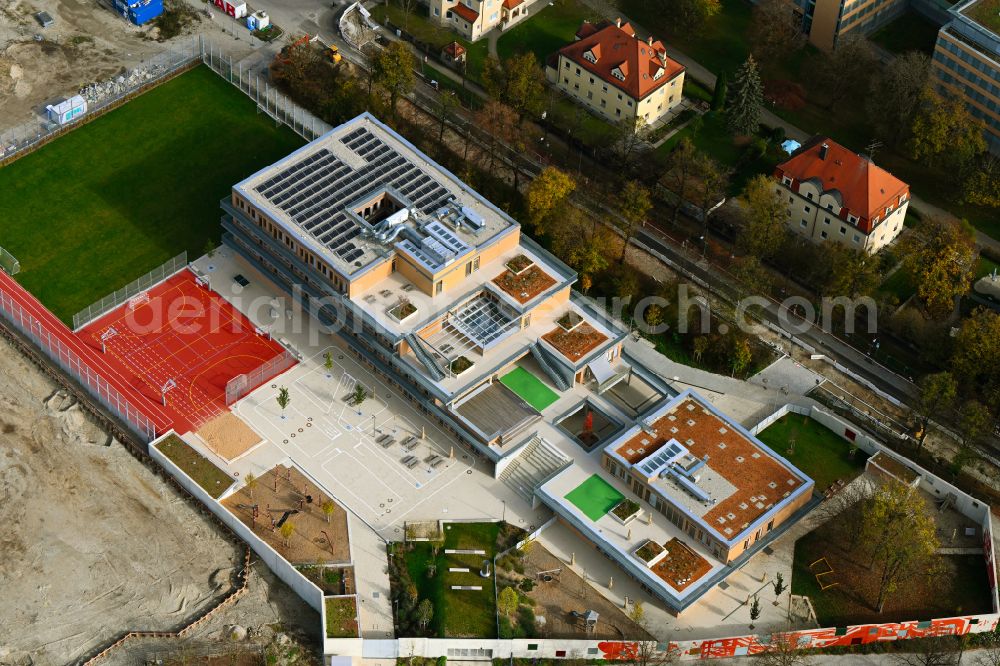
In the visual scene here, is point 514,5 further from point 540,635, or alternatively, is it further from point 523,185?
point 540,635

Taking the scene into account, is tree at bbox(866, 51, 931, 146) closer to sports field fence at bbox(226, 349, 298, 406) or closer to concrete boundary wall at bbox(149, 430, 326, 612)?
sports field fence at bbox(226, 349, 298, 406)

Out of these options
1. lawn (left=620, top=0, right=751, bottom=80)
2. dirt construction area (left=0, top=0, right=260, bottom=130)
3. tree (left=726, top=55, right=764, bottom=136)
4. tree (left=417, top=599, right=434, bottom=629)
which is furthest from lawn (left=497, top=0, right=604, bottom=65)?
tree (left=417, top=599, right=434, bottom=629)

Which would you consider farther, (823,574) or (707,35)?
(707,35)

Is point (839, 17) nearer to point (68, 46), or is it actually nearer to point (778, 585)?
point (778, 585)

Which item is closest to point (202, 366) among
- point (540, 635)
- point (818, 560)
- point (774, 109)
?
point (540, 635)

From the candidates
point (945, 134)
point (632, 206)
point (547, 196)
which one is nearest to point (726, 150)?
point (632, 206)

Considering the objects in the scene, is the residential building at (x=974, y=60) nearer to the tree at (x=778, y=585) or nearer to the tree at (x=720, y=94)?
the tree at (x=720, y=94)
